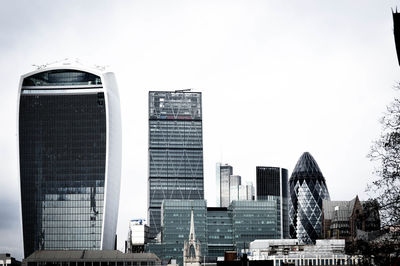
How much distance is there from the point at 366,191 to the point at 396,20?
6.74 metres

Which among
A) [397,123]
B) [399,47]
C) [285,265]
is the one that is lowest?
[285,265]

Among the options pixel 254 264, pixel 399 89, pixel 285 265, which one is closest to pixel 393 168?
pixel 399 89

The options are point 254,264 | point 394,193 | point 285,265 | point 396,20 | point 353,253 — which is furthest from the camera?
point 285,265

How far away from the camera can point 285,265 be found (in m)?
200

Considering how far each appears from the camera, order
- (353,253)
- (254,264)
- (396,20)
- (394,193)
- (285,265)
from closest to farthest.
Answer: (396,20)
(394,193)
(353,253)
(254,264)
(285,265)

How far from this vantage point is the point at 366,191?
3119 cm

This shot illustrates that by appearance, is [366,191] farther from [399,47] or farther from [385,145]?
[399,47]

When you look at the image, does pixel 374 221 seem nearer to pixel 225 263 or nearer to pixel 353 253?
pixel 353 253

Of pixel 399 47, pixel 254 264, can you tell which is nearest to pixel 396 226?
pixel 399 47

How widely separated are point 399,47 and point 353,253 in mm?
8905

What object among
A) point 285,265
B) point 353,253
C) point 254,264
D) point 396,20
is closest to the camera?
point 396,20

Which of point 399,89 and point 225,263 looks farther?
point 225,263

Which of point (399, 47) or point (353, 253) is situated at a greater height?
point (399, 47)

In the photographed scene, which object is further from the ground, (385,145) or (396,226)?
(385,145)
